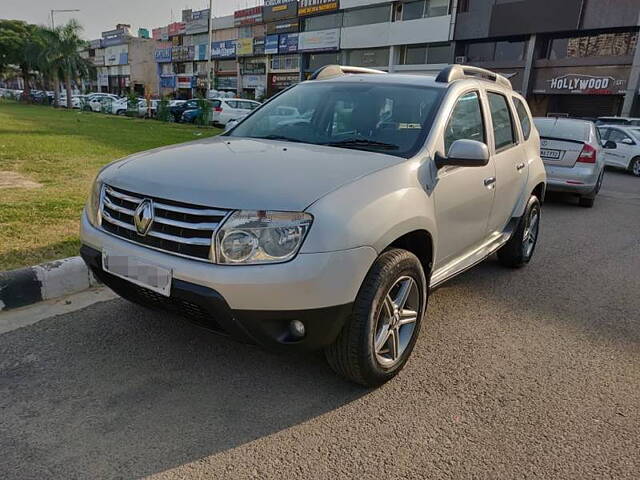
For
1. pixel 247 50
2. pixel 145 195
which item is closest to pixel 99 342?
pixel 145 195

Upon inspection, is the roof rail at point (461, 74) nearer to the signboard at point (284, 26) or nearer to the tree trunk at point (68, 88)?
the signboard at point (284, 26)

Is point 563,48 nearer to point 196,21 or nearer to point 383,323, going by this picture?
point 383,323

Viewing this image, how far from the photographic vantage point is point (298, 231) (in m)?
2.32

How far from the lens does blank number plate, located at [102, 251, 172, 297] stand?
2467 millimetres

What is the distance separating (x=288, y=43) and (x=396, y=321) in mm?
50112

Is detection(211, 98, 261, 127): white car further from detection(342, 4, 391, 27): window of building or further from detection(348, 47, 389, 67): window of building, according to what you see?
detection(342, 4, 391, 27): window of building

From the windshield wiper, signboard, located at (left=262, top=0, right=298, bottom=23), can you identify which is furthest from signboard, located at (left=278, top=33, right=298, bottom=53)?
the windshield wiper

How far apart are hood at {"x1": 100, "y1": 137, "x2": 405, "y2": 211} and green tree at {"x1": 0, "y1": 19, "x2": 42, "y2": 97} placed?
61.6 m

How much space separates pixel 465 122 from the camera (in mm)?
3637

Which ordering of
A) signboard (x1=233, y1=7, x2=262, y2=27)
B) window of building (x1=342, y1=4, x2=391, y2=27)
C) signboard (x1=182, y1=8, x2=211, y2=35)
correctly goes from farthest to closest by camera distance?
signboard (x1=182, y1=8, x2=211, y2=35), signboard (x1=233, y1=7, x2=262, y2=27), window of building (x1=342, y1=4, x2=391, y2=27)

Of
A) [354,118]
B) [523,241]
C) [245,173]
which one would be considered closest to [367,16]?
[523,241]

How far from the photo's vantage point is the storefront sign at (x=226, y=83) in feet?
187

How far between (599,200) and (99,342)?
9.82 metres

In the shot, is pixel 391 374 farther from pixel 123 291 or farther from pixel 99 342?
pixel 99 342
